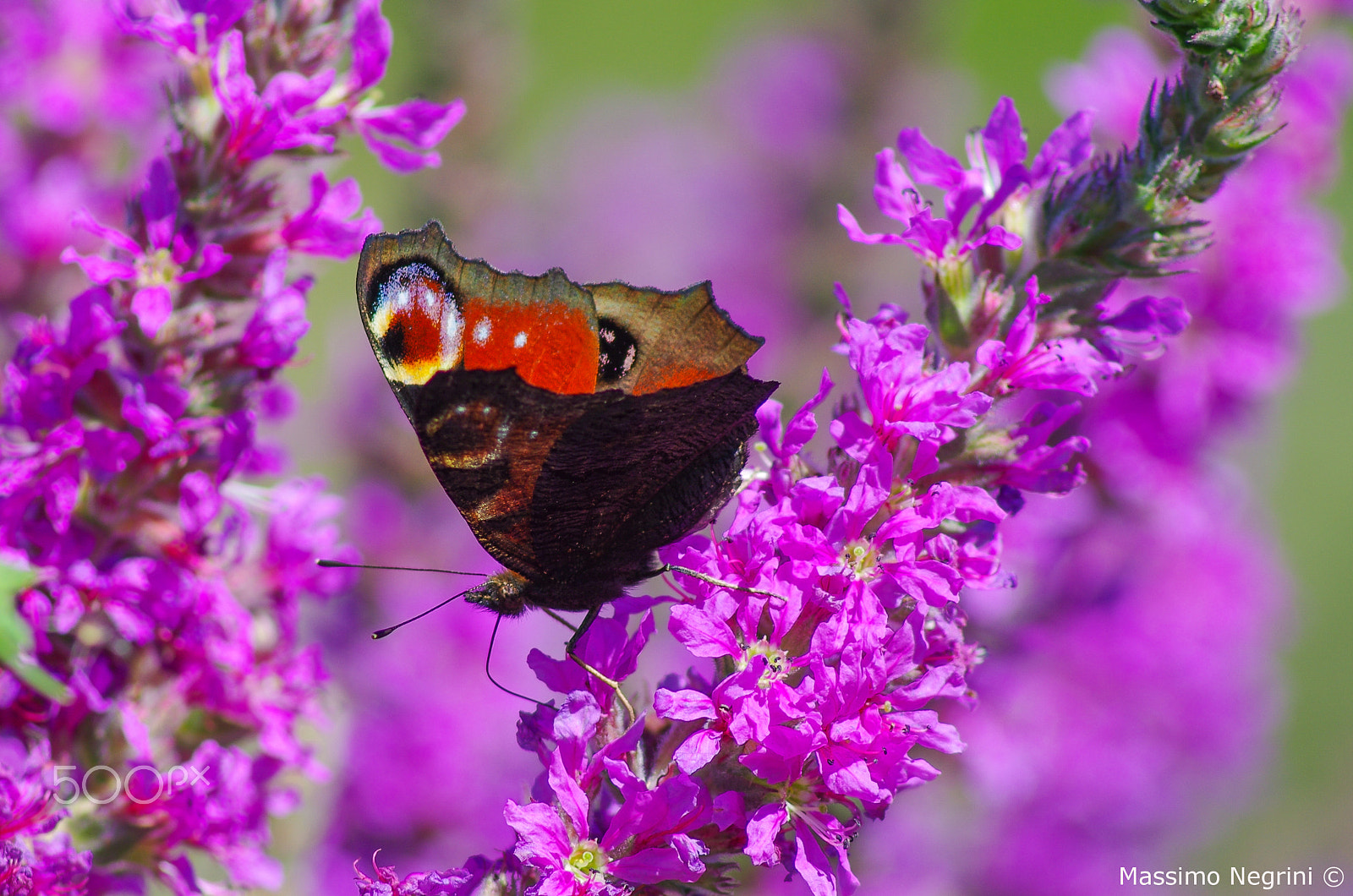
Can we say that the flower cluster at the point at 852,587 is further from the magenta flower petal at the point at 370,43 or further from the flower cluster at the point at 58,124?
the flower cluster at the point at 58,124

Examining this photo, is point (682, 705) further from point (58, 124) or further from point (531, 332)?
point (58, 124)

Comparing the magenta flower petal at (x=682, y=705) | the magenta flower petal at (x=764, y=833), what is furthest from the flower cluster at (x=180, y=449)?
the magenta flower petal at (x=764, y=833)

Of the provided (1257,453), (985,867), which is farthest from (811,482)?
(1257,453)

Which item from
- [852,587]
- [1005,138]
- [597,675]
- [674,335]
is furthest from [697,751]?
[1005,138]

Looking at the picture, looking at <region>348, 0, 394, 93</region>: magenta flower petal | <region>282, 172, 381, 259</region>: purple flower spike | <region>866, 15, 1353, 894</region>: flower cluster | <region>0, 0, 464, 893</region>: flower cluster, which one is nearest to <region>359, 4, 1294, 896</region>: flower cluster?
<region>0, 0, 464, 893</region>: flower cluster

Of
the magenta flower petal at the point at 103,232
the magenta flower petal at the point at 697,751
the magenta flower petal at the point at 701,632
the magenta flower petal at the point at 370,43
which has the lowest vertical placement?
the magenta flower petal at the point at 697,751

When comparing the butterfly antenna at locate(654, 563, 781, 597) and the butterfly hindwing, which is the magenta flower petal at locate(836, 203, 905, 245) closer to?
the butterfly hindwing
